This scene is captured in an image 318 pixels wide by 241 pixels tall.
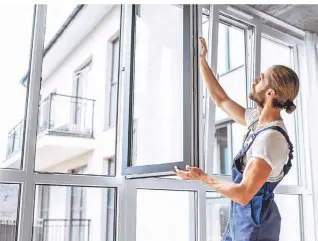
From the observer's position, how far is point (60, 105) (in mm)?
2875

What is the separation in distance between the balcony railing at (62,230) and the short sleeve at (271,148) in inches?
57.9

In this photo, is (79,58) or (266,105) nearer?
(266,105)

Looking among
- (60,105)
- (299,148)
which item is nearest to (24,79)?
(60,105)

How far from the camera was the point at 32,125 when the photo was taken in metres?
2.38

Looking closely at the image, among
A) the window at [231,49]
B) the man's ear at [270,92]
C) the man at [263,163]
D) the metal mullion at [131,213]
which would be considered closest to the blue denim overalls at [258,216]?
the man at [263,163]

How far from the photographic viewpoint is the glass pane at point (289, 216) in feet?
12.7

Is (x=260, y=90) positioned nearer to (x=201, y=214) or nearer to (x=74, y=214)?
(x=201, y=214)

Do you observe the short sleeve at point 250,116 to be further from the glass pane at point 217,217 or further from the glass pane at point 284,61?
the glass pane at point 284,61

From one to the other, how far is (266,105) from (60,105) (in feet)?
5.14

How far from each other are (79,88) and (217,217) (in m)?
1.75

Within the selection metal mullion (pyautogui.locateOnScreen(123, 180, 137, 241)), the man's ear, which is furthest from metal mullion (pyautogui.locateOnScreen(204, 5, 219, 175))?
the man's ear

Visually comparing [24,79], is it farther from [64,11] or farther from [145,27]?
[145,27]

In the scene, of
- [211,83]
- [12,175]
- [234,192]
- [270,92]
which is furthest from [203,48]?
[12,175]

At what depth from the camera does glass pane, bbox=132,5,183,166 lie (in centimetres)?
269
